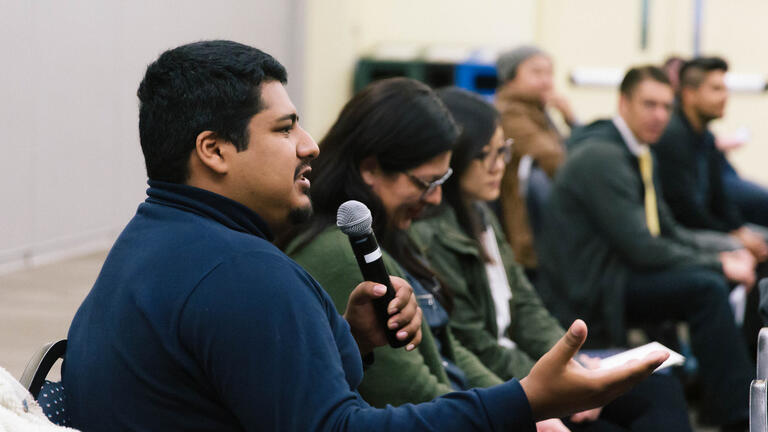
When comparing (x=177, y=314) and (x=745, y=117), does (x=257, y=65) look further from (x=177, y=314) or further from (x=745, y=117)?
(x=745, y=117)

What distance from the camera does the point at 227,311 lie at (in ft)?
3.34

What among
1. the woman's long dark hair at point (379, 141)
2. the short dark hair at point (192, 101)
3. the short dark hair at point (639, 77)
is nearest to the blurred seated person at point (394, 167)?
the woman's long dark hair at point (379, 141)

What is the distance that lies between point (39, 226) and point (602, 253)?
225 cm

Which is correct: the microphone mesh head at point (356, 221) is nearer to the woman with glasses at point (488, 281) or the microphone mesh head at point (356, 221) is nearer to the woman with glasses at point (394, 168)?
the woman with glasses at point (394, 168)

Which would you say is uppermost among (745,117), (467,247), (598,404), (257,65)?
(257,65)

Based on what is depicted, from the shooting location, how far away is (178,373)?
1065 mm

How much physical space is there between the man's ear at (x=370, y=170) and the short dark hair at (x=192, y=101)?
0.72 meters

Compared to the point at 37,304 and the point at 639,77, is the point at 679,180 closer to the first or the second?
the point at 639,77

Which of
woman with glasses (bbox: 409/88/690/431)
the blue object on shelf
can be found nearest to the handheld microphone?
woman with glasses (bbox: 409/88/690/431)

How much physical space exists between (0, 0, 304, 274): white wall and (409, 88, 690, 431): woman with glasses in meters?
1.67

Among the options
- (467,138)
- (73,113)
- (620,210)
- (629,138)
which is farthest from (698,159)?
(73,113)

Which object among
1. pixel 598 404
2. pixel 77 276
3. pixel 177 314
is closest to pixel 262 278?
pixel 177 314

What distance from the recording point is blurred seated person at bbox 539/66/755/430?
136 inches

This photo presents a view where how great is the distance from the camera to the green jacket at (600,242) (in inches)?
137
